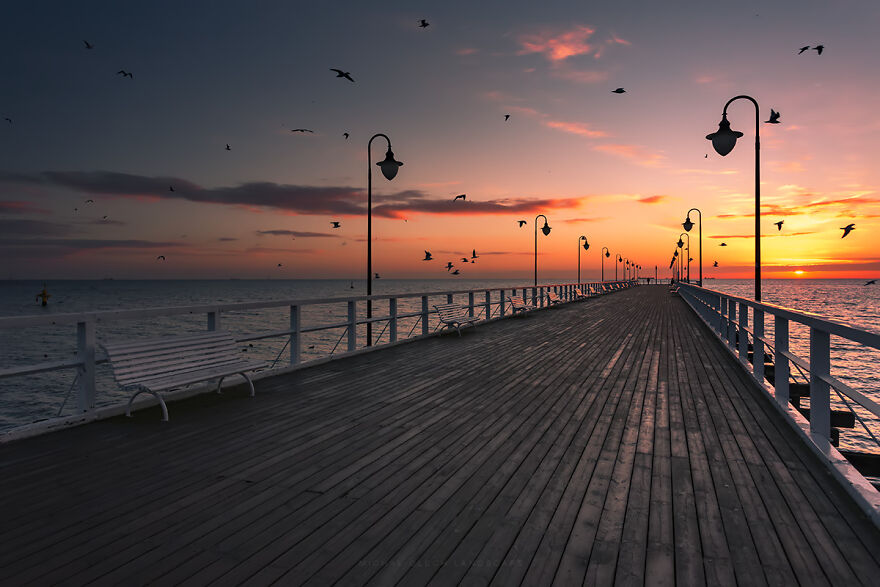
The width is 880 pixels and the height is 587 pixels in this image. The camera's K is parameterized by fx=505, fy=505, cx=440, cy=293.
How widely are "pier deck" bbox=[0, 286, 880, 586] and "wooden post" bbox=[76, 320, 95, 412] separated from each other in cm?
31

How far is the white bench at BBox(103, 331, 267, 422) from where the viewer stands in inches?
196

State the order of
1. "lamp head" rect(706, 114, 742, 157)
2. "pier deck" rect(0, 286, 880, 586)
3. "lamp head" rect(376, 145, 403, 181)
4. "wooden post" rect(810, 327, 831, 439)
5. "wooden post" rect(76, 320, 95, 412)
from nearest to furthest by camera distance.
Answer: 1. "pier deck" rect(0, 286, 880, 586)
2. "wooden post" rect(810, 327, 831, 439)
3. "wooden post" rect(76, 320, 95, 412)
4. "lamp head" rect(706, 114, 742, 157)
5. "lamp head" rect(376, 145, 403, 181)

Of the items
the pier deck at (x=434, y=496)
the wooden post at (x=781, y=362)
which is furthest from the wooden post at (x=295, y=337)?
the wooden post at (x=781, y=362)

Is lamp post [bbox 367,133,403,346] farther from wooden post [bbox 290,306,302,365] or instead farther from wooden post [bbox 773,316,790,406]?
wooden post [bbox 773,316,790,406]

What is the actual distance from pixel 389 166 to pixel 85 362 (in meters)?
8.13

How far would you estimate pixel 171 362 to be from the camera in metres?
5.46

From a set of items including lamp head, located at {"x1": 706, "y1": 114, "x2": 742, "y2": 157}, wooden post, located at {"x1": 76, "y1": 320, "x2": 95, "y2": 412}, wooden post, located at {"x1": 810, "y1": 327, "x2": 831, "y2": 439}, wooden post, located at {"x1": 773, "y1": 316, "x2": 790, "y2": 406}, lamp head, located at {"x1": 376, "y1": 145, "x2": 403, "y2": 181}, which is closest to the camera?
wooden post, located at {"x1": 810, "y1": 327, "x2": 831, "y2": 439}

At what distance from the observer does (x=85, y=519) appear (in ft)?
9.84

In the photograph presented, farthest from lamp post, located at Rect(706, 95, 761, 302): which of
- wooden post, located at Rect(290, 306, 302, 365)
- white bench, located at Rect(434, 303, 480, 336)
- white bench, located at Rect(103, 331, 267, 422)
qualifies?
white bench, located at Rect(103, 331, 267, 422)

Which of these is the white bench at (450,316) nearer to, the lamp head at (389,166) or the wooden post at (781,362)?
the lamp head at (389,166)

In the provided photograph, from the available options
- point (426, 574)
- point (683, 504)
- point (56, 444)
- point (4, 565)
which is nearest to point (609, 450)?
point (683, 504)

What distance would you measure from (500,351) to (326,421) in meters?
5.45

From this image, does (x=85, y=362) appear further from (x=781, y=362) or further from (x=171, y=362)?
(x=781, y=362)

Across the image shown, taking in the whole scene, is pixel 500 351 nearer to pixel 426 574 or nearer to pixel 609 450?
pixel 609 450
